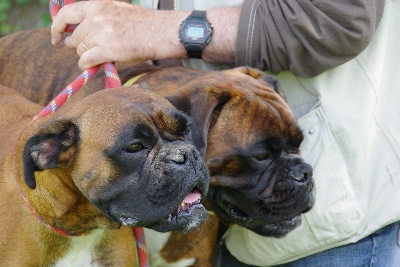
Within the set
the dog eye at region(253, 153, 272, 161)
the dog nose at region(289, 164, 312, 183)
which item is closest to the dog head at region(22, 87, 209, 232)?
the dog eye at region(253, 153, 272, 161)

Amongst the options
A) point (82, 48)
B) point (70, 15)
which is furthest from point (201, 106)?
point (70, 15)

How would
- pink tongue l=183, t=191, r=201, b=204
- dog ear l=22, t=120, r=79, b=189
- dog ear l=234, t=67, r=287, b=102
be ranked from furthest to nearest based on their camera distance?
dog ear l=234, t=67, r=287, b=102 → pink tongue l=183, t=191, r=201, b=204 → dog ear l=22, t=120, r=79, b=189

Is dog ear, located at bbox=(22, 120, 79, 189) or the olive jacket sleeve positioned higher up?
dog ear, located at bbox=(22, 120, 79, 189)

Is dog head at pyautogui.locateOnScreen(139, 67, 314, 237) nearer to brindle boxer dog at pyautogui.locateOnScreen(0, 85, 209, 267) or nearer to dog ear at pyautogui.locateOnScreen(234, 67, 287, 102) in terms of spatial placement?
dog ear at pyautogui.locateOnScreen(234, 67, 287, 102)

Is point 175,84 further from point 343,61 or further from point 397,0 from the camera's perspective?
point 397,0

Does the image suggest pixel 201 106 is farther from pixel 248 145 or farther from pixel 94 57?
pixel 94 57

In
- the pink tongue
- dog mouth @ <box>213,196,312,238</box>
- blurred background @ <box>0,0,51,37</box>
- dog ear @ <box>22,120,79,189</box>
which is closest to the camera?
dog ear @ <box>22,120,79,189</box>

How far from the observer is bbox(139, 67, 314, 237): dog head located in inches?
146

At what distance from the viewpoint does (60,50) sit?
475 centimetres

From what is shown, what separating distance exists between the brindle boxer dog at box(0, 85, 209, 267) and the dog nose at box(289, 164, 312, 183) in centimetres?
62

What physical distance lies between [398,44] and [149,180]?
1714 mm

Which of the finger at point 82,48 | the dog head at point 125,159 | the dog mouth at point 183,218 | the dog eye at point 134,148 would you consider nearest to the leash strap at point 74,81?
the finger at point 82,48

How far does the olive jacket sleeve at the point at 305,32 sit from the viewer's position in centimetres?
388

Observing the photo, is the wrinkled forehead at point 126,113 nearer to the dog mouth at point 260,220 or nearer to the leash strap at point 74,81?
the leash strap at point 74,81
